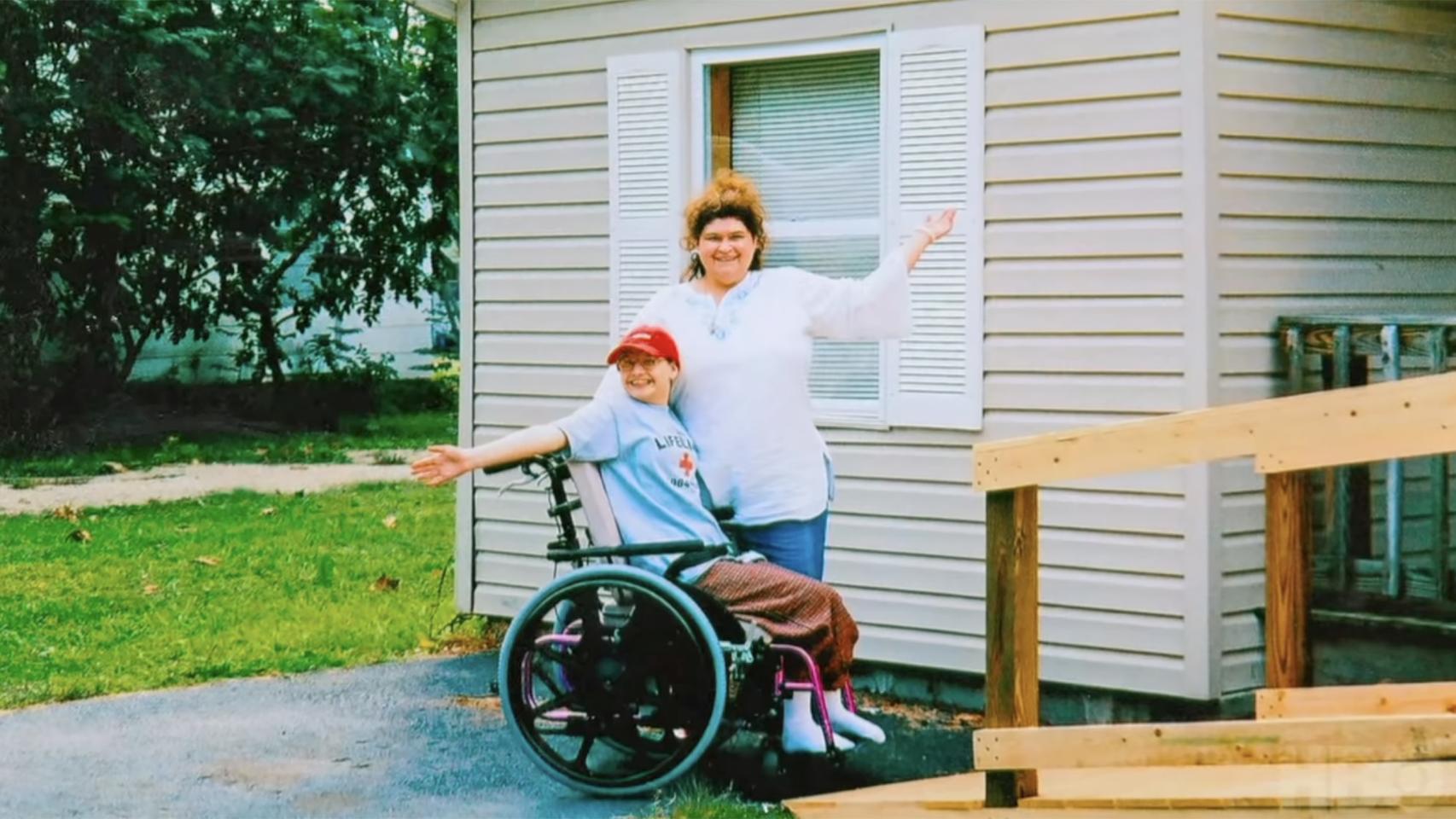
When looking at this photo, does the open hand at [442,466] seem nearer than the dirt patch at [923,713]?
Yes

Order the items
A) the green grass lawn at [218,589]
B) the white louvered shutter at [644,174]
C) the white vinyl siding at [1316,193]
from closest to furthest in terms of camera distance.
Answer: the white vinyl siding at [1316,193], the white louvered shutter at [644,174], the green grass lawn at [218,589]

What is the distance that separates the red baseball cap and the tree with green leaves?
39.6 feet

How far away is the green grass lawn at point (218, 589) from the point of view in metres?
8.36

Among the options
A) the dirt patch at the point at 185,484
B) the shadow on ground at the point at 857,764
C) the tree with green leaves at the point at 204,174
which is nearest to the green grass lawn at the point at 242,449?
the dirt patch at the point at 185,484

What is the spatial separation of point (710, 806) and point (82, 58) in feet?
43.8

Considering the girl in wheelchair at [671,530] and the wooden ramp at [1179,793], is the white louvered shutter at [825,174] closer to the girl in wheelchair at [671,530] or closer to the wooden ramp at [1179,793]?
the girl in wheelchair at [671,530]

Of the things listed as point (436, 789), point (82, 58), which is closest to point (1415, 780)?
point (436, 789)

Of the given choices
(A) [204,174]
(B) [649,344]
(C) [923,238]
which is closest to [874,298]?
(C) [923,238]

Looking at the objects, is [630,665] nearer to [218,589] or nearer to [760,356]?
[760,356]

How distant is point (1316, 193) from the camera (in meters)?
6.91

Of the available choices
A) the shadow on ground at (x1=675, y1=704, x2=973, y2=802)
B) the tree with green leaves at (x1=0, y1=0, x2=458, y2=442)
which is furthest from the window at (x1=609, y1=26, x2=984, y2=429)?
the tree with green leaves at (x1=0, y1=0, x2=458, y2=442)

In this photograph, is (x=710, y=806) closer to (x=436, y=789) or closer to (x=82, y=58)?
(x=436, y=789)

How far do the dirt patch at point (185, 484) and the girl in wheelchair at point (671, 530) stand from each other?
342 inches

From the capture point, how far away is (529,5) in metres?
8.32
